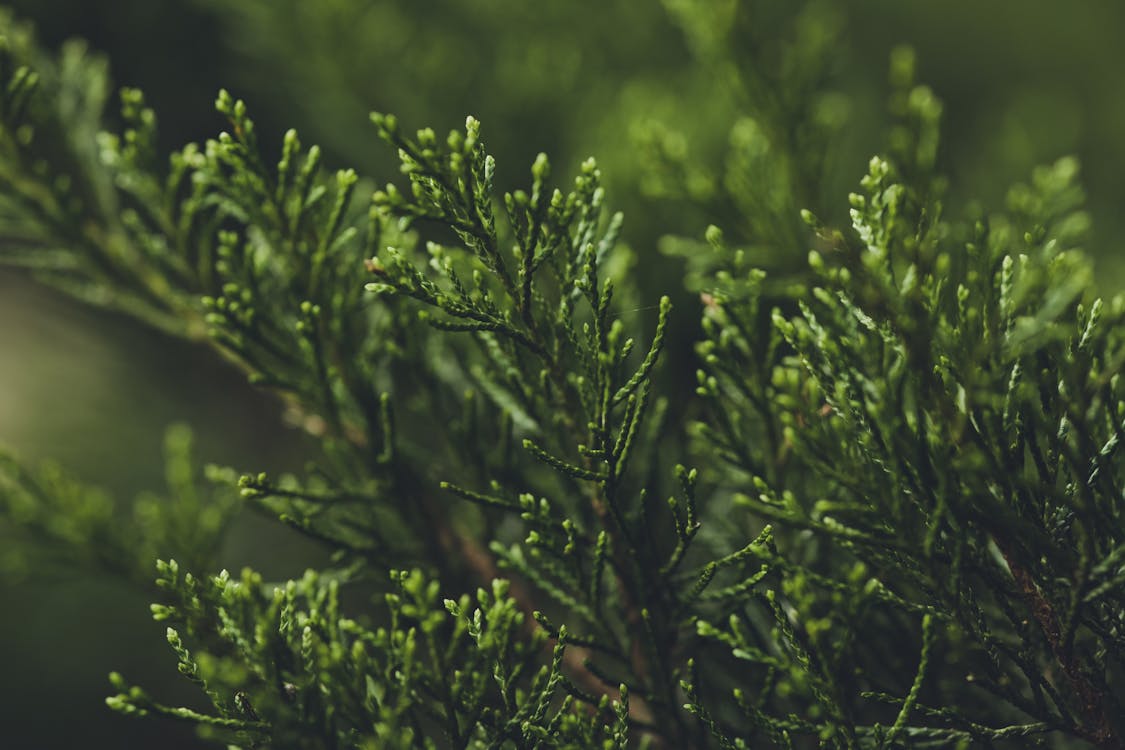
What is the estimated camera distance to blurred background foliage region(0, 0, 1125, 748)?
6.87ft

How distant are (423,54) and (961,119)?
8.75ft

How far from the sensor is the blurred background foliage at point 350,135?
209 cm

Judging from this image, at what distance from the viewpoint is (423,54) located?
2.37m

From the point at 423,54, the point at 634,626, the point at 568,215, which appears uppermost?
the point at 423,54

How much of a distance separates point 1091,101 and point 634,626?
362 centimetres

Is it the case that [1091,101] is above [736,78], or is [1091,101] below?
above

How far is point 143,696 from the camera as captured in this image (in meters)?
0.95

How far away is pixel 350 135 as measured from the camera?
2.43m

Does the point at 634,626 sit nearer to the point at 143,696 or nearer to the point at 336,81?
the point at 143,696

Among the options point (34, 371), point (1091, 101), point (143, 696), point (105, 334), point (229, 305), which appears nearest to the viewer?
point (143, 696)

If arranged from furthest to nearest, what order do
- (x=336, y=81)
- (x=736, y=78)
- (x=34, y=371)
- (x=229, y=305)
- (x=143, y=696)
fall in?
(x=34, y=371), (x=336, y=81), (x=736, y=78), (x=229, y=305), (x=143, y=696)

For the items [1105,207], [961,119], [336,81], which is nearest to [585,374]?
[336,81]

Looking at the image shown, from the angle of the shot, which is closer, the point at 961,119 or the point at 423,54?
the point at 423,54

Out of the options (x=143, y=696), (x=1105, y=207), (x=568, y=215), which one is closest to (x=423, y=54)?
(x=568, y=215)
